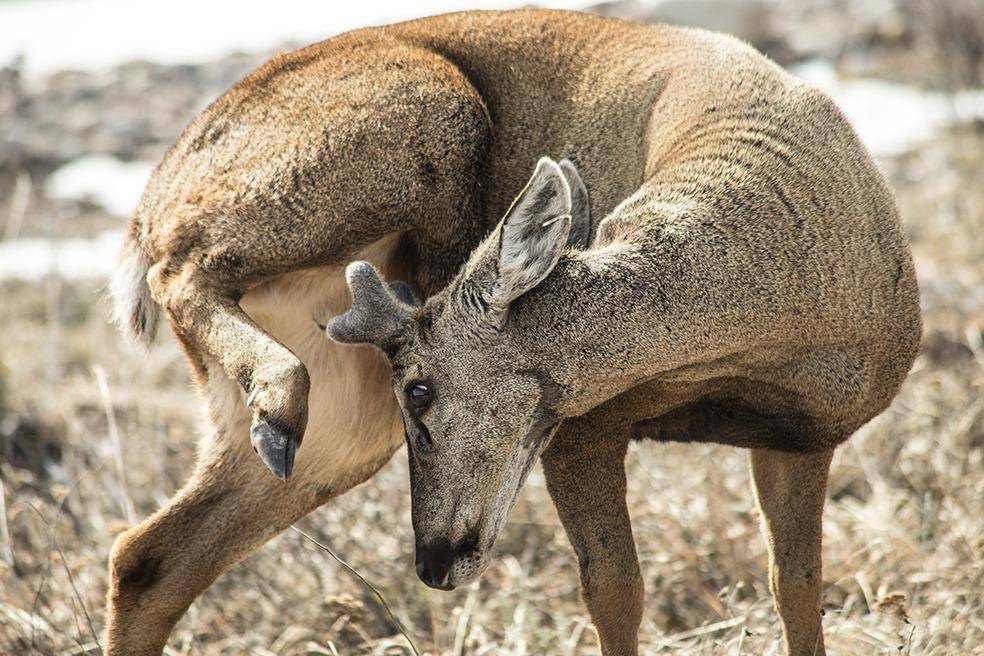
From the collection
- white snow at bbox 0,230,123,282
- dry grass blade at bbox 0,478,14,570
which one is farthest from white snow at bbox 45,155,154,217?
dry grass blade at bbox 0,478,14,570

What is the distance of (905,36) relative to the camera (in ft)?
40.2

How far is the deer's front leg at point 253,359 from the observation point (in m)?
3.52

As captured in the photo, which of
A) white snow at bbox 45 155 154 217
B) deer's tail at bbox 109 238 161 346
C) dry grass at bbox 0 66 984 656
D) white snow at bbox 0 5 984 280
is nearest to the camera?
deer's tail at bbox 109 238 161 346

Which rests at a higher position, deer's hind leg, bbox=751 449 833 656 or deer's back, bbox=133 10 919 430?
deer's back, bbox=133 10 919 430

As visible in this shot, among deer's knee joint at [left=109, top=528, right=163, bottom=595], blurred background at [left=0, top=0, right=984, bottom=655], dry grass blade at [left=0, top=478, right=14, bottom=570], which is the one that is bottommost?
blurred background at [left=0, top=0, right=984, bottom=655]

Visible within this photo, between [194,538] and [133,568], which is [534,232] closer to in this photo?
[194,538]

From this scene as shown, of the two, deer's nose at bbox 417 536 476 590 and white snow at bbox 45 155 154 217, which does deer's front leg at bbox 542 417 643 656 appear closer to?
deer's nose at bbox 417 536 476 590

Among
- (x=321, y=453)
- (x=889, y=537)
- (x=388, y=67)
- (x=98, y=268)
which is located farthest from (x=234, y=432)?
(x=98, y=268)

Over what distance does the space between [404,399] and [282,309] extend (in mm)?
722

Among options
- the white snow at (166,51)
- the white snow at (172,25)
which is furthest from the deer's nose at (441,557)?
the white snow at (172,25)

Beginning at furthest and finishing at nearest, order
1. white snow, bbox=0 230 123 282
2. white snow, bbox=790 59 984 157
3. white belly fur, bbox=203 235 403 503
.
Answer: white snow, bbox=790 59 984 157 → white snow, bbox=0 230 123 282 → white belly fur, bbox=203 235 403 503

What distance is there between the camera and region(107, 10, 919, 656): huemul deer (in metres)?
3.66

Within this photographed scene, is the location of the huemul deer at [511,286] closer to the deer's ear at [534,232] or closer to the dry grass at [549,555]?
the deer's ear at [534,232]

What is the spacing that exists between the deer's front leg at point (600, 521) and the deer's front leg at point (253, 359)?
0.82m
